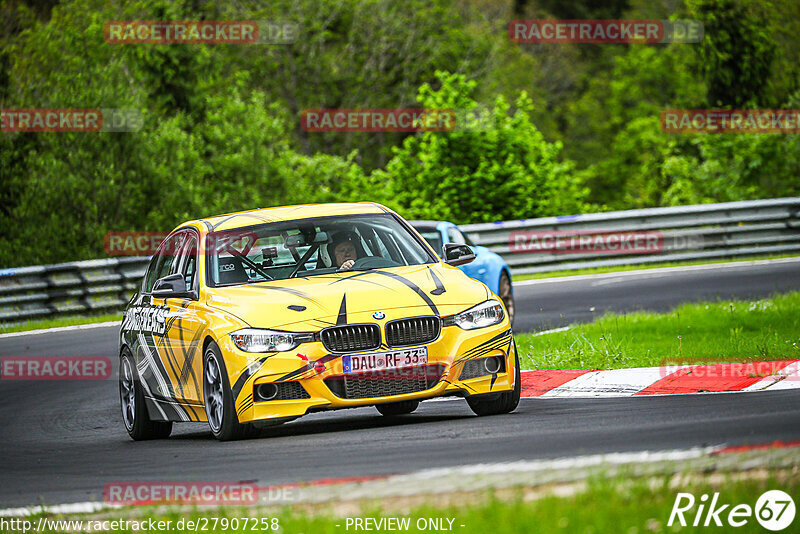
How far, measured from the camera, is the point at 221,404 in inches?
356

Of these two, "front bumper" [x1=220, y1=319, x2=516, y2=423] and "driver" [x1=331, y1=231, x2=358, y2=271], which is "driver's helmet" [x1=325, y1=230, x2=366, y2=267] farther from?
"front bumper" [x1=220, y1=319, x2=516, y2=423]

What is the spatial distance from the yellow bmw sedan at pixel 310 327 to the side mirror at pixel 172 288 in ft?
0.04

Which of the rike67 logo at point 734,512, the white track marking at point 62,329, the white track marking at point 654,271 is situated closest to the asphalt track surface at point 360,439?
the rike67 logo at point 734,512

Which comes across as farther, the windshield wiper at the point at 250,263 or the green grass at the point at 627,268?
the green grass at the point at 627,268

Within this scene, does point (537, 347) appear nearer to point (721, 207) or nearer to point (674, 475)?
point (674, 475)

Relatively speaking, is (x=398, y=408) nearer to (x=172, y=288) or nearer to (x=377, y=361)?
(x=377, y=361)

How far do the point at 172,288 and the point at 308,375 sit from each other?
157cm

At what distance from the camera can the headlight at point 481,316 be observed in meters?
9.06

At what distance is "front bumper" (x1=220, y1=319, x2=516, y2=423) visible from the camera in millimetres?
8695

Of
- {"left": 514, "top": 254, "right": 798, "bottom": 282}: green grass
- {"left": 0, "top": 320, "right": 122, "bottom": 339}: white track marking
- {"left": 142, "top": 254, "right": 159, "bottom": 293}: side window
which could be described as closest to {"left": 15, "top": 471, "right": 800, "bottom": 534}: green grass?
{"left": 142, "top": 254, "right": 159, "bottom": 293}: side window

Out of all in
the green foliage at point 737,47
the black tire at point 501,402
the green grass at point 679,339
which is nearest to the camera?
the black tire at point 501,402

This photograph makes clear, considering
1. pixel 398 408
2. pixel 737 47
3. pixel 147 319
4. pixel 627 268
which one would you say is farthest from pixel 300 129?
pixel 398 408

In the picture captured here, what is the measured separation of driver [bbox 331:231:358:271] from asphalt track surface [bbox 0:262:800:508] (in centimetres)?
119

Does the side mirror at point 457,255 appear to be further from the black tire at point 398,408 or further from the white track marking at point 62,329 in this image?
the white track marking at point 62,329
